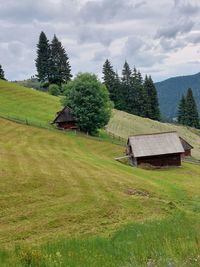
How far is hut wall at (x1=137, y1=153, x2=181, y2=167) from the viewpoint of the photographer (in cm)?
5734

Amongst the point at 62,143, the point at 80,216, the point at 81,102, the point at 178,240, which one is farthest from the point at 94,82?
the point at 178,240

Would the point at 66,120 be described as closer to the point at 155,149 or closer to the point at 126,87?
the point at 155,149

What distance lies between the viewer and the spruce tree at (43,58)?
4673 inches

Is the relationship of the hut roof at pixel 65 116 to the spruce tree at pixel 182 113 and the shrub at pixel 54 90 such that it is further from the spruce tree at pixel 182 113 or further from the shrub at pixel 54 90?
the spruce tree at pixel 182 113

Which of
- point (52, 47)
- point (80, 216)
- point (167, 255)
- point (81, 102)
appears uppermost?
point (52, 47)

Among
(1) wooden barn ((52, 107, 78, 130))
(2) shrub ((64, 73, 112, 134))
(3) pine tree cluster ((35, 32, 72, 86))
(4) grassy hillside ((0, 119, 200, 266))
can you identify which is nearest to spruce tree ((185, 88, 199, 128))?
(3) pine tree cluster ((35, 32, 72, 86))

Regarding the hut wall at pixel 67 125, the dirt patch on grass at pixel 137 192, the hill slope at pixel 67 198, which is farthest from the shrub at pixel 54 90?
the dirt patch on grass at pixel 137 192

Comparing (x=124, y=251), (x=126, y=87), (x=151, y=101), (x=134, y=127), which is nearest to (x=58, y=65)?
(x=126, y=87)

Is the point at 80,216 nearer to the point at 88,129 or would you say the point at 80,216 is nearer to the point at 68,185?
the point at 68,185

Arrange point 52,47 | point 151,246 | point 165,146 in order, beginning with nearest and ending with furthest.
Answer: point 151,246
point 165,146
point 52,47

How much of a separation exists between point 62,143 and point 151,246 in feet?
153

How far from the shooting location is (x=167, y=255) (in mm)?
12008

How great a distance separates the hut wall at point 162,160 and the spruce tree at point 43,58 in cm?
6794

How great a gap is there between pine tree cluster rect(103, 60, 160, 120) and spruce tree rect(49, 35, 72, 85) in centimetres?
1057
